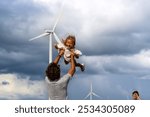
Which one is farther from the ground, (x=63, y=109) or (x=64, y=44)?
(x=64, y=44)

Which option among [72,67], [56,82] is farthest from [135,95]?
[56,82]

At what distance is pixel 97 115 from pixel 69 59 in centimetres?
175

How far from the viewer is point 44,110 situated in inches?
304

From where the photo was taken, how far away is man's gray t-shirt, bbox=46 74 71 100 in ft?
26.2

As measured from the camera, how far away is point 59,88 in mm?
7984

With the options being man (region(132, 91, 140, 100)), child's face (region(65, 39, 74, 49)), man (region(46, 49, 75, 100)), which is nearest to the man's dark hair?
man (region(46, 49, 75, 100))

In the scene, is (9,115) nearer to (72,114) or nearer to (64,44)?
(72,114)


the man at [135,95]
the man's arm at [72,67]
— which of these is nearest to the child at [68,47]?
the man's arm at [72,67]

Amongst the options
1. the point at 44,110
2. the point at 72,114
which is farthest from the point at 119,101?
the point at 44,110

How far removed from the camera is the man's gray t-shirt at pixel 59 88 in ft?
26.2

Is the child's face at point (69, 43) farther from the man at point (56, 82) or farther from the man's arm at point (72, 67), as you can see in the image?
the man at point (56, 82)

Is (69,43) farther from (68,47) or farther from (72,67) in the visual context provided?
A: (72,67)

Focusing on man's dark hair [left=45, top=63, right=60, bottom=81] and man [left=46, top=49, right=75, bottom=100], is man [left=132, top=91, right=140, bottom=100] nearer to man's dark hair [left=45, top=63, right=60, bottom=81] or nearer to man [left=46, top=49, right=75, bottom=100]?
man [left=46, top=49, right=75, bottom=100]

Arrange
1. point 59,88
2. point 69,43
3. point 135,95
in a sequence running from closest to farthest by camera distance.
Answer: point 59,88
point 69,43
point 135,95
